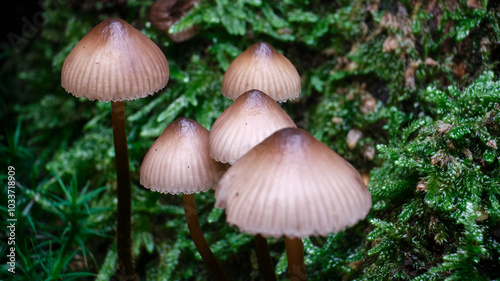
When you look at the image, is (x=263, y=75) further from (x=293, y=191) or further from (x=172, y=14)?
(x=172, y=14)

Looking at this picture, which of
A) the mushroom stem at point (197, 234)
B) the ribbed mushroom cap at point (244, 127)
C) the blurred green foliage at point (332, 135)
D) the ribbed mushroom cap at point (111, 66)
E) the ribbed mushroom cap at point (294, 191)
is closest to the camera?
the ribbed mushroom cap at point (294, 191)

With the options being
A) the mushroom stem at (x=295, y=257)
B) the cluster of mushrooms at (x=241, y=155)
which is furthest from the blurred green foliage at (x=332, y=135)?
the cluster of mushrooms at (x=241, y=155)

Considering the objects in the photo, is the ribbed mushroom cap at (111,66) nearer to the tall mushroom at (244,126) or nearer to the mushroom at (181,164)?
the mushroom at (181,164)

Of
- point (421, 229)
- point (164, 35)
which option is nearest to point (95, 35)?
point (164, 35)

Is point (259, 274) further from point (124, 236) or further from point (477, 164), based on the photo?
point (477, 164)

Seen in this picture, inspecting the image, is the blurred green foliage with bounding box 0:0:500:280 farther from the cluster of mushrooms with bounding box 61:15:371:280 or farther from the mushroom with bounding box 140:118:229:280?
the mushroom with bounding box 140:118:229:280

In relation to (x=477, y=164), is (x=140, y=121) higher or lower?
higher
